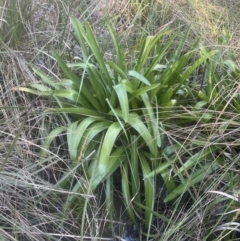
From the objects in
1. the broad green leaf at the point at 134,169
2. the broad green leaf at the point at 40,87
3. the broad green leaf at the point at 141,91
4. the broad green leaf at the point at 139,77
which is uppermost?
the broad green leaf at the point at 40,87

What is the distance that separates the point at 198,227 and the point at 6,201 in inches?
27.4

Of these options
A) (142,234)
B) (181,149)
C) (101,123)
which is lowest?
(142,234)

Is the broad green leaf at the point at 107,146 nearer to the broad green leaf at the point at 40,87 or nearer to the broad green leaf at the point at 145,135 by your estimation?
the broad green leaf at the point at 145,135

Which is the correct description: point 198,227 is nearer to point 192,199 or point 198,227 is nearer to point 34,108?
point 192,199

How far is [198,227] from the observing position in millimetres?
1950

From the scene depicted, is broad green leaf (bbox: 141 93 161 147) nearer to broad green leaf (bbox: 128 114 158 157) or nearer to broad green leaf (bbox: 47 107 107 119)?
broad green leaf (bbox: 128 114 158 157)

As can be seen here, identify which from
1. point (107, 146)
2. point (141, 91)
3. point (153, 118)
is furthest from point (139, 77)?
point (107, 146)

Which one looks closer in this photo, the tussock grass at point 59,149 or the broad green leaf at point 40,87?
the tussock grass at point 59,149

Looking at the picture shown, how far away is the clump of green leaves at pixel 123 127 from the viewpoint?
2055 mm

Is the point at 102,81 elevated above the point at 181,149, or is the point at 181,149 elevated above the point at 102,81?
the point at 102,81

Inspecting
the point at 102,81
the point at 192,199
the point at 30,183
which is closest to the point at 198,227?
the point at 192,199

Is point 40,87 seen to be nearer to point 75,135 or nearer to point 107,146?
point 75,135

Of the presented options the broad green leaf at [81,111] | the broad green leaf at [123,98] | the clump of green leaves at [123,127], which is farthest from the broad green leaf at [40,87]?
the broad green leaf at [123,98]

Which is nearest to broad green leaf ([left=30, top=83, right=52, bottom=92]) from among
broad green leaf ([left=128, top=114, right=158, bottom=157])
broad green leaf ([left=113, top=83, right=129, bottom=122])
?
broad green leaf ([left=113, top=83, right=129, bottom=122])
